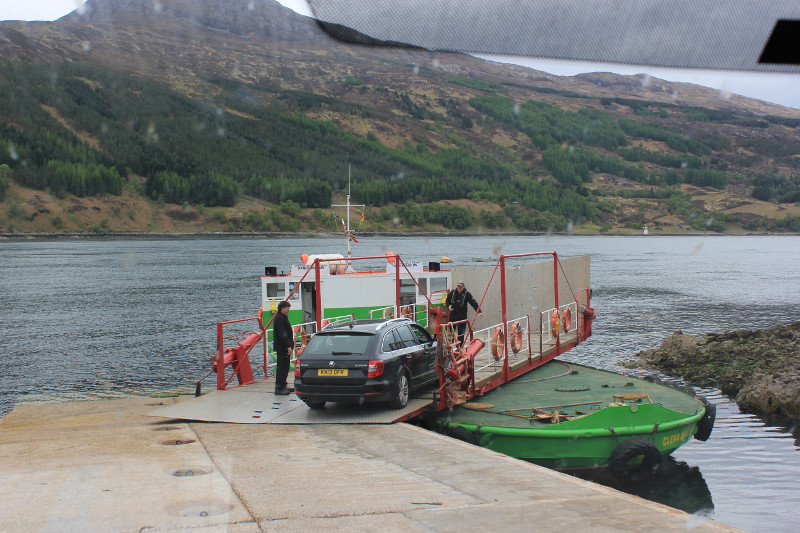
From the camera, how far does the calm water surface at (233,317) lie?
17.2 m

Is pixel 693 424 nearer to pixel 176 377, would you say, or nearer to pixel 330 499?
pixel 330 499

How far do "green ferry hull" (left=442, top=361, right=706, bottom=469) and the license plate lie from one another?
8.33 ft

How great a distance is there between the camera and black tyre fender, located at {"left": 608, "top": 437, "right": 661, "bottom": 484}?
46.7 ft

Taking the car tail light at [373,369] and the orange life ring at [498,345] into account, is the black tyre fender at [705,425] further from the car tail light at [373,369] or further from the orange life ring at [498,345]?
the car tail light at [373,369]

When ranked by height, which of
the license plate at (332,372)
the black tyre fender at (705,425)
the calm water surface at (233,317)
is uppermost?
the license plate at (332,372)

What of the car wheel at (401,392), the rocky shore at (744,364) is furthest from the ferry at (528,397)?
the rocky shore at (744,364)

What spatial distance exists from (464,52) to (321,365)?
37.6 ft

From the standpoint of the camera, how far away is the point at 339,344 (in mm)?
13969

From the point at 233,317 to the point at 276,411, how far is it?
36.1 meters

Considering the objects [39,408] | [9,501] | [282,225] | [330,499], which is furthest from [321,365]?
[282,225]

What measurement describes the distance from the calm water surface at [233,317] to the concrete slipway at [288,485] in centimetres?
695

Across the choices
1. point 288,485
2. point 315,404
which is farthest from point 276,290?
point 288,485

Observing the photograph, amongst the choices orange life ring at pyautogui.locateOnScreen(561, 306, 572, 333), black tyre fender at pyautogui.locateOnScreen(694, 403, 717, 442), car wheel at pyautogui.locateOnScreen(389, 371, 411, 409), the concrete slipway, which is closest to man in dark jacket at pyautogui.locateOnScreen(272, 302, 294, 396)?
the concrete slipway

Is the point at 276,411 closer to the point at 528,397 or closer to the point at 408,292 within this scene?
the point at 528,397
